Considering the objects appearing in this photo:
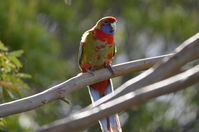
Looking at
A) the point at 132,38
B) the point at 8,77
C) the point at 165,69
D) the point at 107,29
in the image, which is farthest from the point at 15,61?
the point at 132,38

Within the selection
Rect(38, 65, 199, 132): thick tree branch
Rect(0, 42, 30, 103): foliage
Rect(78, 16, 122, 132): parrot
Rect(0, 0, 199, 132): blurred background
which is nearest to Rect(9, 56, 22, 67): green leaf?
Rect(0, 42, 30, 103): foliage

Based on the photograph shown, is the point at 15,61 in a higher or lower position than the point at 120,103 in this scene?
lower

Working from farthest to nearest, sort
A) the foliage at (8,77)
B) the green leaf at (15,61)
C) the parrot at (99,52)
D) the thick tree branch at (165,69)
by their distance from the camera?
1. the parrot at (99,52)
2. the green leaf at (15,61)
3. the foliage at (8,77)
4. the thick tree branch at (165,69)

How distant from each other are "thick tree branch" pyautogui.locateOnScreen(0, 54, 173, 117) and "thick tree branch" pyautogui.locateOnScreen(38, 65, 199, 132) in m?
1.15

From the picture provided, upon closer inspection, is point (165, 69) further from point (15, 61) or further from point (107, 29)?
point (107, 29)

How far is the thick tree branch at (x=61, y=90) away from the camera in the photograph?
391 centimetres

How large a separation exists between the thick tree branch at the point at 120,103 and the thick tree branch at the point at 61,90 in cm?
115

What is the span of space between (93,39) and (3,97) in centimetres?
110

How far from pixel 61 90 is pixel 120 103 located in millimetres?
1655

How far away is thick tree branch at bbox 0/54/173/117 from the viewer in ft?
12.8

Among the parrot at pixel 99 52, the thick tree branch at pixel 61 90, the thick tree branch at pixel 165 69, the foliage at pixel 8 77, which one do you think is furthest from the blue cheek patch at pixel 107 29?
the thick tree branch at pixel 165 69

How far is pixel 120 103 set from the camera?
246cm

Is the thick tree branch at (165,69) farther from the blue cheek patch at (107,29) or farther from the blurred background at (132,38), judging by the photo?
the blurred background at (132,38)

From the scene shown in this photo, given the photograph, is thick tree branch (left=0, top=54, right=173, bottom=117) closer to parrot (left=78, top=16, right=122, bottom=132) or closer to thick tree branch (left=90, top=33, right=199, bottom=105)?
parrot (left=78, top=16, right=122, bottom=132)
